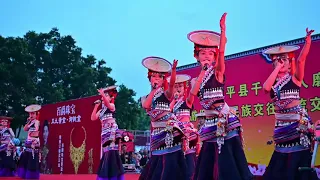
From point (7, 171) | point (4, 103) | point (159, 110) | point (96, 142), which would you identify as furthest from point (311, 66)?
point (4, 103)

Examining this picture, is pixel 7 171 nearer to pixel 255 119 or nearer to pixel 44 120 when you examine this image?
pixel 44 120

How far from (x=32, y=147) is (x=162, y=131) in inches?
221

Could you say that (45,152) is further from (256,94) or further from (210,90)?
(210,90)

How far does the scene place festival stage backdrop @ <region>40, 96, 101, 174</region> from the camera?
13094mm

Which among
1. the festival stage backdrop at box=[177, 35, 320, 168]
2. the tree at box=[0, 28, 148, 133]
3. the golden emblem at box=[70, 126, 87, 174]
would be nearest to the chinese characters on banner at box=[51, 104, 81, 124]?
the golden emblem at box=[70, 126, 87, 174]

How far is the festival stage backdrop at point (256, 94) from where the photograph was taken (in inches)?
299

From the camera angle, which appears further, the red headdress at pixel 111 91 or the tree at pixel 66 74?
the tree at pixel 66 74

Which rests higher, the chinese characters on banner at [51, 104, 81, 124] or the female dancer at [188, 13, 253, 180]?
the chinese characters on banner at [51, 104, 81, 124]

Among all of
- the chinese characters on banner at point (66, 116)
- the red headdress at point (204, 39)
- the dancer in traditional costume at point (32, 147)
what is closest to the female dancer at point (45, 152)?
the chinese characters on banner at point (66, 116)

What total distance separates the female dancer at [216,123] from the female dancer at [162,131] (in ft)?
2.02

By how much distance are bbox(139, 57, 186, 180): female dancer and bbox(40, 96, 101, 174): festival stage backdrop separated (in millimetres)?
7468

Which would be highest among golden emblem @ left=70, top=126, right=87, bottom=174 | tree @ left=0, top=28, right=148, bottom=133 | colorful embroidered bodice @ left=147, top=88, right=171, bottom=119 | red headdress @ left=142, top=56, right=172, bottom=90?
tree @ left=0, top=28, right=148, bottom=133

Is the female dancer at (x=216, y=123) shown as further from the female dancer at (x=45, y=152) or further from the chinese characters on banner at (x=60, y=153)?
the female dancer at (x=45, y=152)

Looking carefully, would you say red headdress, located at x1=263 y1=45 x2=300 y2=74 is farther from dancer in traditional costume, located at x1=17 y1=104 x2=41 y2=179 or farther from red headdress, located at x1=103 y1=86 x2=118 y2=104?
dancer in traditional costume, located at x1=17 y1=104 x2=41 y2=179
